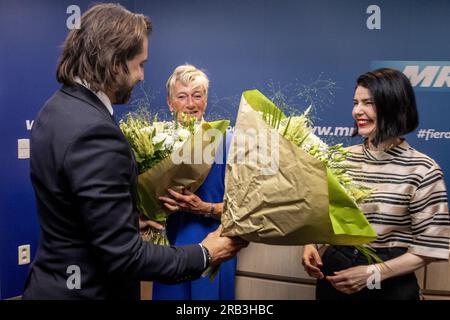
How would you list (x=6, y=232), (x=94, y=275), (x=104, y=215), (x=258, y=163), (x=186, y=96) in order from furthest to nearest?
(x=6, y=232) → (x=186, y=96) → (x=258, y=163) → (x=94, y=275) → (x=104, y=215)

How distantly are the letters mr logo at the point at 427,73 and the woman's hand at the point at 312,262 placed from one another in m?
2.14

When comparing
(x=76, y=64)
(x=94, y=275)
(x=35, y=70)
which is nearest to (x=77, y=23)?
(x=76, y=64)

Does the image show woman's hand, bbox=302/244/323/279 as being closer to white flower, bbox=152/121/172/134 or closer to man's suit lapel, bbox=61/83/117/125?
white flower, bbox=152/121/172/134

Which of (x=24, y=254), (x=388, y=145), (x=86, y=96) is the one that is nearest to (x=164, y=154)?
(x=86, y=96)

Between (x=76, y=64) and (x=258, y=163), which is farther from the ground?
(x=76, y=64)

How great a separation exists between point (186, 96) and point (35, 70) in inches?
62.5

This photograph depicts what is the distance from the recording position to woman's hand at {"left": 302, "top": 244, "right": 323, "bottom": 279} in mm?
1976

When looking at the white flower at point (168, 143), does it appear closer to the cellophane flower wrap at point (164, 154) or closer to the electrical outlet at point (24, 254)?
the cellophane flower wrap at point (164, 154)

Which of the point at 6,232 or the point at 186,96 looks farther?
the point at 6,232

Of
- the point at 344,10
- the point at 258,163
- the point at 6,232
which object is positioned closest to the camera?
the point at 258,163

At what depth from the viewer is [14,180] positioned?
3.53 m

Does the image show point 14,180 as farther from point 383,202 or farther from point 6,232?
point 383,202

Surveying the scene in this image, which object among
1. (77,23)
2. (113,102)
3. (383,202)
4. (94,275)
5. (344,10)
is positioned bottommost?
(94,275)

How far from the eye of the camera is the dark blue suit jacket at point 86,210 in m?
1.15
